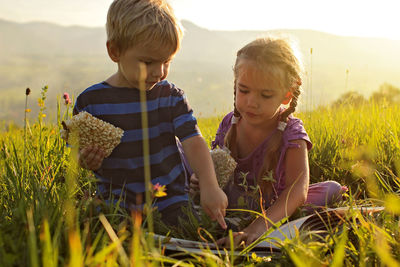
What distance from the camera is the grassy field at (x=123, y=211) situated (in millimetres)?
1349

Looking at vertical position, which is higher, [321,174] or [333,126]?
[333,126]

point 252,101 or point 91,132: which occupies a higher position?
point 252,101

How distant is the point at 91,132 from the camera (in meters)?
2.21

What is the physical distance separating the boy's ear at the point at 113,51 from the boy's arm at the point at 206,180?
69 centimetres

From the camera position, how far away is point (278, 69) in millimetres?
2750

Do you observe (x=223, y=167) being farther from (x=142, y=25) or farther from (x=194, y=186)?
(x=142, y=25)

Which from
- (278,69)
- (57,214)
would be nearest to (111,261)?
(57,214)

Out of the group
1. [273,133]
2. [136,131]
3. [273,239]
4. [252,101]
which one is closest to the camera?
[273,239]

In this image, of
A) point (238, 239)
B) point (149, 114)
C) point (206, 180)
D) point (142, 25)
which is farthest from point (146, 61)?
point (238, 239)

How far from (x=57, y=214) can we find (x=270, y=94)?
1.68m

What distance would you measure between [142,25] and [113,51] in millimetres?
279

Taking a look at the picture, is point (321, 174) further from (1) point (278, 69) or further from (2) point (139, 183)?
(2) point (139, 183)

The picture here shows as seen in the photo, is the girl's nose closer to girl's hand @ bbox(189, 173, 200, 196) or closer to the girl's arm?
the girl's arm

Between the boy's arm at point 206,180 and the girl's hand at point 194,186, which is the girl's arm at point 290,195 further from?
the girl's hand at point 194,186
